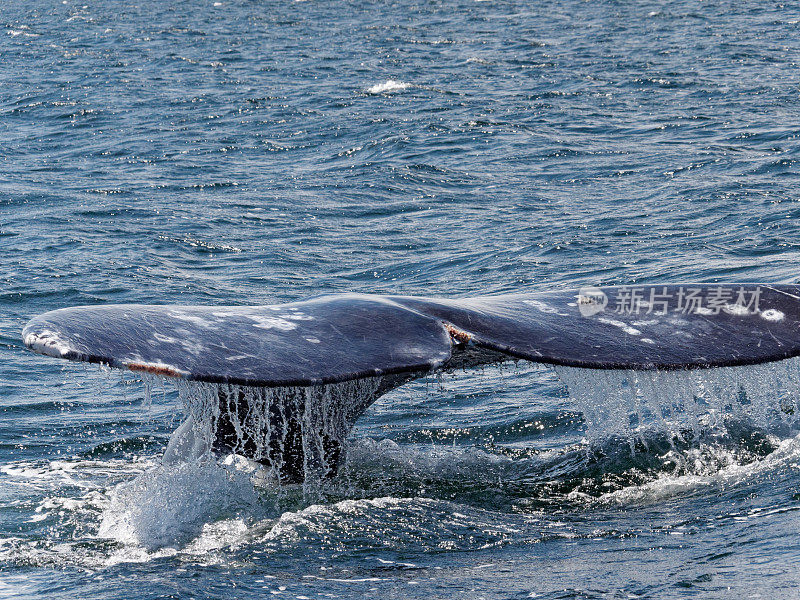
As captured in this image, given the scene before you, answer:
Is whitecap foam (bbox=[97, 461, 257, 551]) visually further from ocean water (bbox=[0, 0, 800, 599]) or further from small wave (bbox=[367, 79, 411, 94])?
small wave (bbox=[367, 79, 411, 94])

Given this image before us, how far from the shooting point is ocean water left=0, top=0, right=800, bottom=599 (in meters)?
4.83

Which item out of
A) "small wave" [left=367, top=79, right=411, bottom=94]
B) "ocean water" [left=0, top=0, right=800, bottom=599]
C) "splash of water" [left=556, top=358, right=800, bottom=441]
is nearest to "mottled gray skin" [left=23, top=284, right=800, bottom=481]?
"splash of water" [left=556, top=358, right=800, bottom=441]

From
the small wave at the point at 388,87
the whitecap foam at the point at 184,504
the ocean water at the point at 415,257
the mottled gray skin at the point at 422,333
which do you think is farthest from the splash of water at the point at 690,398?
the small wave at the point at 388,87

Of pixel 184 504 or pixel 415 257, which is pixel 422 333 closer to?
pixel 184 504

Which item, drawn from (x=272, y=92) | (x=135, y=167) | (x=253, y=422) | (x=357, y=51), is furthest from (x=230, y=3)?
(x=253, y=422)

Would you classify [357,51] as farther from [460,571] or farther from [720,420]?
[460,571]

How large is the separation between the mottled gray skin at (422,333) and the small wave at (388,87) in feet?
57.1

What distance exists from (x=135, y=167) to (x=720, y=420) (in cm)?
1214

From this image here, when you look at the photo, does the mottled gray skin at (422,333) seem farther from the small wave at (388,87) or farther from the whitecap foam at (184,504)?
the small wave at (388,87)

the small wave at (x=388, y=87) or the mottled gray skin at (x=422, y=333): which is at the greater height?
the small wave at (x=388, y=87)

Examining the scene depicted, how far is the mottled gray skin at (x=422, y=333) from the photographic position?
3.76 meters

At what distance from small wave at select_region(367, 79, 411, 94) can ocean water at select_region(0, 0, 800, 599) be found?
0.29ft

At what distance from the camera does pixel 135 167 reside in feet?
55.4

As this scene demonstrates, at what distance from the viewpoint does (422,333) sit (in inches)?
165
